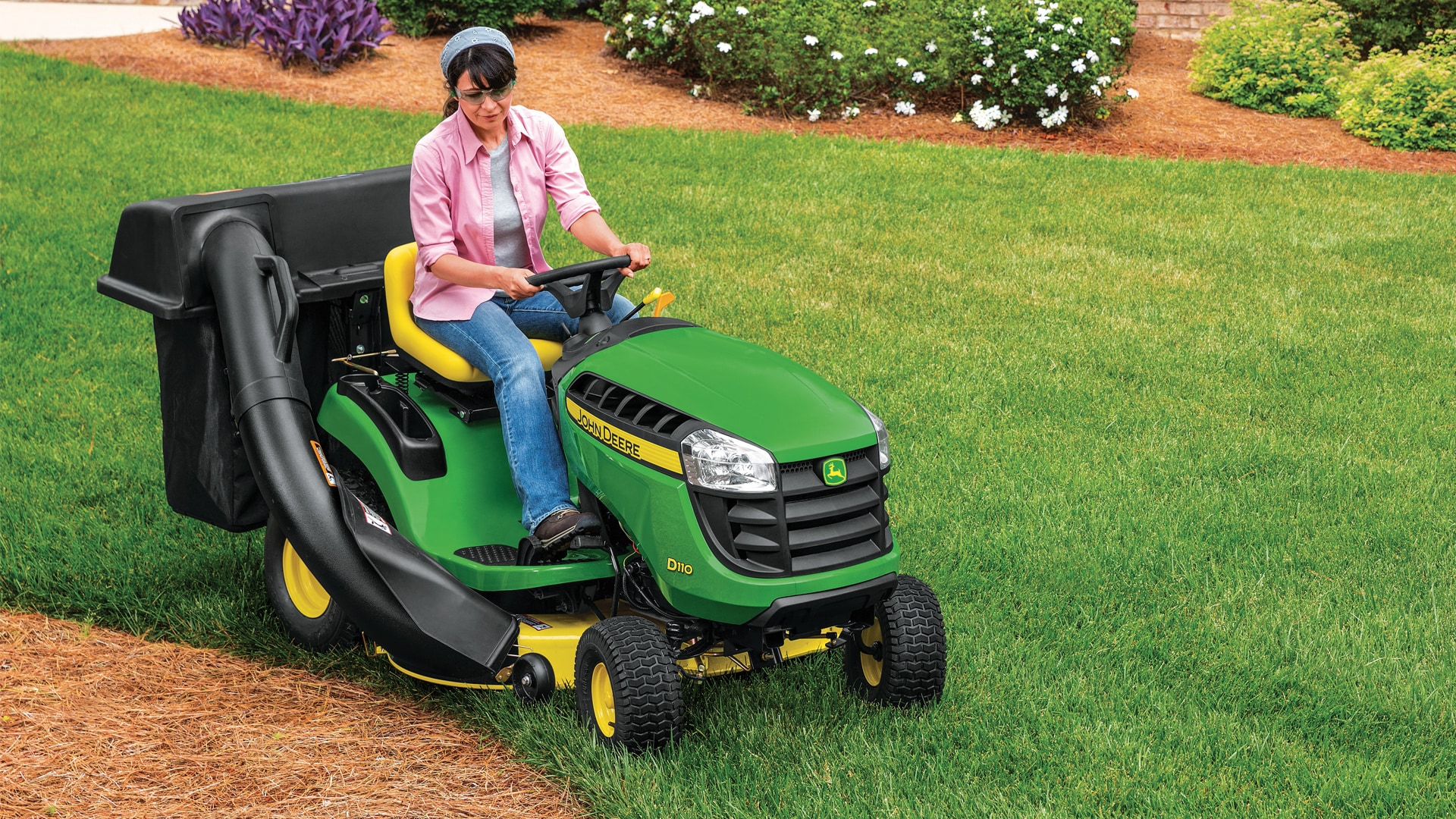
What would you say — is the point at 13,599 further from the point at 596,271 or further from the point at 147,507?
the point at 596,271

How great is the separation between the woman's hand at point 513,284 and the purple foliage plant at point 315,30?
9030 millimetres

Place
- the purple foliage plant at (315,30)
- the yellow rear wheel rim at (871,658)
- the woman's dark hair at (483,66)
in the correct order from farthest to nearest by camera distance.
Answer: the purple foliage plant at (315,30) < the woman's dark hair at (483,66) < the yellow rear wheel rim at (871,658)

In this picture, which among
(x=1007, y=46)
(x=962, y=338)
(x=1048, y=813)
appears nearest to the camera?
(x=1048, y=813)

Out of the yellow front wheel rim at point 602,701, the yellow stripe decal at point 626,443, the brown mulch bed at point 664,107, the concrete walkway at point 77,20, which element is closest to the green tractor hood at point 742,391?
the yellow stripe decal at point 626,443

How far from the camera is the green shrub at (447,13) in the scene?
12805mm

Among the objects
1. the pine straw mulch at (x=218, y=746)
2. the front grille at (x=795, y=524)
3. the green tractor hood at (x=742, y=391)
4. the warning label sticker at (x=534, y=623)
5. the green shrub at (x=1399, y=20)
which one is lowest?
the pine straw mulch at (x=218, y=746)

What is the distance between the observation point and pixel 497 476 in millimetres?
3832

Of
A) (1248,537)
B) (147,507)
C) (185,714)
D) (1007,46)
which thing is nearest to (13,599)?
(147,507)

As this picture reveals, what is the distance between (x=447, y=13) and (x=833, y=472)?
35.3 feet

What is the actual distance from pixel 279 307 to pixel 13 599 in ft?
4.63

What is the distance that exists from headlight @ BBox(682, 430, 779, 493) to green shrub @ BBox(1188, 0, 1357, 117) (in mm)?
11062

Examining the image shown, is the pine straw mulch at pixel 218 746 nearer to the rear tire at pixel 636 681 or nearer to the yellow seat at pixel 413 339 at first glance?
the rear tire at pixel 636 681

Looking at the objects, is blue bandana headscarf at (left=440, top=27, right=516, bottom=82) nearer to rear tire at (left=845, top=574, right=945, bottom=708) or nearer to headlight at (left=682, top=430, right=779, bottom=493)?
headlight at (left=682, top=430, right=779, bottom=493)

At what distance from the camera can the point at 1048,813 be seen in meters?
3.12
